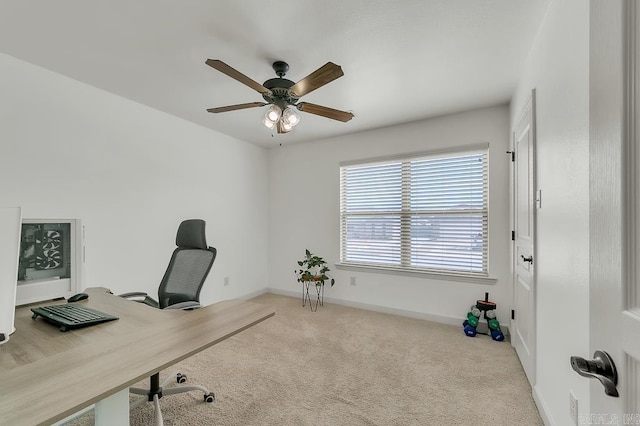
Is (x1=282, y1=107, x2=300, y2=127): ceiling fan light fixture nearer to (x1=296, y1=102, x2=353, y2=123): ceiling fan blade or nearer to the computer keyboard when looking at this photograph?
(x1=296, y1=102, x2=353, y2=123): ceiling fan blade

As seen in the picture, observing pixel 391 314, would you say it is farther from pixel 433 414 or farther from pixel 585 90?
pixel 585 90

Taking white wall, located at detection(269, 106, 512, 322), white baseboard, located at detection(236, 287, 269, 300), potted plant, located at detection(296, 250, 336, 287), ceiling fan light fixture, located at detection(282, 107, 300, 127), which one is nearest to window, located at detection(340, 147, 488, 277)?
white wall, located at detection(269, 106, 512, 322)

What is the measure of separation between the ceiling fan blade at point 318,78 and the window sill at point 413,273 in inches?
100

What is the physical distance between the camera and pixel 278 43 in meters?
1.90

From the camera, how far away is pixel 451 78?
2408 mm

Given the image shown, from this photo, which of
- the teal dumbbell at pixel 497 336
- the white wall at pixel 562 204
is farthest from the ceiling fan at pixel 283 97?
the teal dumbbell at pixel 497 336

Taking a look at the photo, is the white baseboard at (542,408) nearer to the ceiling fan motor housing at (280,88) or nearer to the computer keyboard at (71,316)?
the computer keyboard at (71,316)

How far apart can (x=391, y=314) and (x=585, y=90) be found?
310cm

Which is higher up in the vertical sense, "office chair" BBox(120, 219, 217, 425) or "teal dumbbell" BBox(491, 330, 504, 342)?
"office chair" BBox(120, 219, 217, 425)

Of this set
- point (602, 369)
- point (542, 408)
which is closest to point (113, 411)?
point (602, 369)

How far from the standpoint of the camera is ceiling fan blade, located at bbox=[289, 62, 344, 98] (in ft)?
5.35

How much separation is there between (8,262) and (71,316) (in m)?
0.39

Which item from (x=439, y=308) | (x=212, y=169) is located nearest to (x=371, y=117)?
(x=212, y=169)

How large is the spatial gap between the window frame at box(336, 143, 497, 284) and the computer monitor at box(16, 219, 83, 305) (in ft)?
9.91
